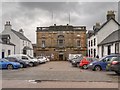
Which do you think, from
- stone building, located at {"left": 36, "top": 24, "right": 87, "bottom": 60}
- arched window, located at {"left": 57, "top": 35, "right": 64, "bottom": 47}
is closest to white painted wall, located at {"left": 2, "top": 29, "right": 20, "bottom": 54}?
stone building, located at {"left": 36, "top": 24, "right": 87, "bottom": 60}

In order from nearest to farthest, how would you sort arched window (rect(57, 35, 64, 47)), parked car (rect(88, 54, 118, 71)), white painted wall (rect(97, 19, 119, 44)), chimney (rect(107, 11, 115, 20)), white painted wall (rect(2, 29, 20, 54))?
1. parked car (rect(88, 54, 118, 71))
2. white painted wall (rect(97, 19, 119, 44))
3. chimney (rect(107, 11, 115, 20))
4. white painted wall (rect(2, 29, 20, 54))
5. arched window (rect(57, 35, 64, 47))

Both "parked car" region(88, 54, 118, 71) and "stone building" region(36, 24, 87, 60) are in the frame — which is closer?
"parked car" region(88, 54, 118, 71)

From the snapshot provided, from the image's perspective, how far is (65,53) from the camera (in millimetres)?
78375

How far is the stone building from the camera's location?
7794cm

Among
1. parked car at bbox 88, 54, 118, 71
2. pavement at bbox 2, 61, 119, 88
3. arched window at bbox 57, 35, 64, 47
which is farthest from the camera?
arched window at bbox 57, 35, 64, 47

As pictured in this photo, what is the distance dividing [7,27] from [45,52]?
16.7 metres

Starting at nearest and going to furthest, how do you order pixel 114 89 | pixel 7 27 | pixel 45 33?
pixel 114 89, pixel 7 27, pixel 45 33

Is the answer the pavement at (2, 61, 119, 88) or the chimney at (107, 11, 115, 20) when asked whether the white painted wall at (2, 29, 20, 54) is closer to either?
the chimney at (107, 11, 115, 20)

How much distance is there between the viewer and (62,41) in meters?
78.8

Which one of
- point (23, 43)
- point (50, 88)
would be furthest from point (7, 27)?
point (50, 88)

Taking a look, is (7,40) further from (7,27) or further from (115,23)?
(115,23)

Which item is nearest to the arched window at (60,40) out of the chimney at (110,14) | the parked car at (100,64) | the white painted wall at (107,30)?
the chimney at (110,14)

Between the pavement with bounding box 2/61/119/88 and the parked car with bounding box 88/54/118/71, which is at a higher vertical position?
the parked car with bounding box 88/54/118/71

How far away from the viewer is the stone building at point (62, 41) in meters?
Result: 77.9
